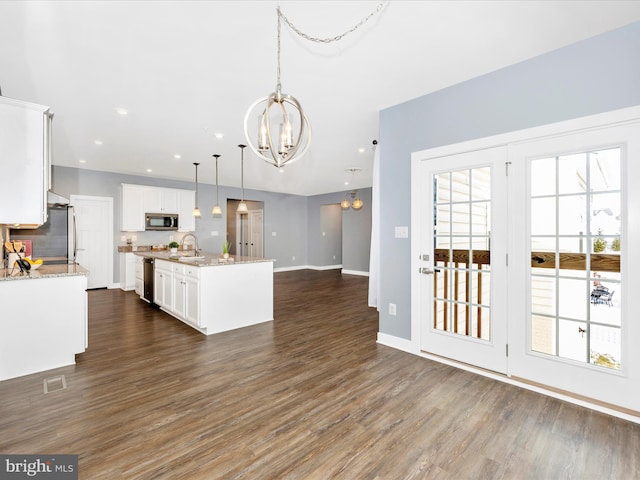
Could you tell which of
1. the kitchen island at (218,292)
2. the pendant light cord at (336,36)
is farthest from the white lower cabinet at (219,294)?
the pendant light cord at (336,36)

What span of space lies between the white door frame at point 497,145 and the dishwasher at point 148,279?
13.7 ft

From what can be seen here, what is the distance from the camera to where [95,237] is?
6.70 metres

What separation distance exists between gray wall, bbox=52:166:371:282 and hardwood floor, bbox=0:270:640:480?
4665mm

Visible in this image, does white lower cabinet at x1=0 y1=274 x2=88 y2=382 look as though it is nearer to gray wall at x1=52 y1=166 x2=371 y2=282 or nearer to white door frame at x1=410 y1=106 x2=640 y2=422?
white door frame at x1=410 y1=106 x2=640 y2=422

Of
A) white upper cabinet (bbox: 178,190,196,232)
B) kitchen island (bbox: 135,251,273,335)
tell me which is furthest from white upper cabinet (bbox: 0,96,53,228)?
white upper cabinet (bbox: 178,190,196,232)

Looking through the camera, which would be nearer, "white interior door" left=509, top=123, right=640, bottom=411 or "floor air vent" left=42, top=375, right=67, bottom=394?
"white interior door" left=509, top=123, right=640, bottom=411

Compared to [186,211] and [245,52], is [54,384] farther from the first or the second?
[186,211]

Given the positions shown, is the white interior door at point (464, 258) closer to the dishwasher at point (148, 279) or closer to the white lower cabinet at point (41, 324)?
the white lower cabinet at point (41, 324)

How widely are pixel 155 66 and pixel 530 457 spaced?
3879mm

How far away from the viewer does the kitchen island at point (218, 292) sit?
12.6 feet

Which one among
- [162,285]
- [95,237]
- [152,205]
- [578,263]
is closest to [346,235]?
[152,205]

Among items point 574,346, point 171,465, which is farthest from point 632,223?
point 171,465

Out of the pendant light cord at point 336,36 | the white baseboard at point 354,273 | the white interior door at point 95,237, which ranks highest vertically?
the pendant light cord at point 336,36

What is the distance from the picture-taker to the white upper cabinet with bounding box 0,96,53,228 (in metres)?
2.49
